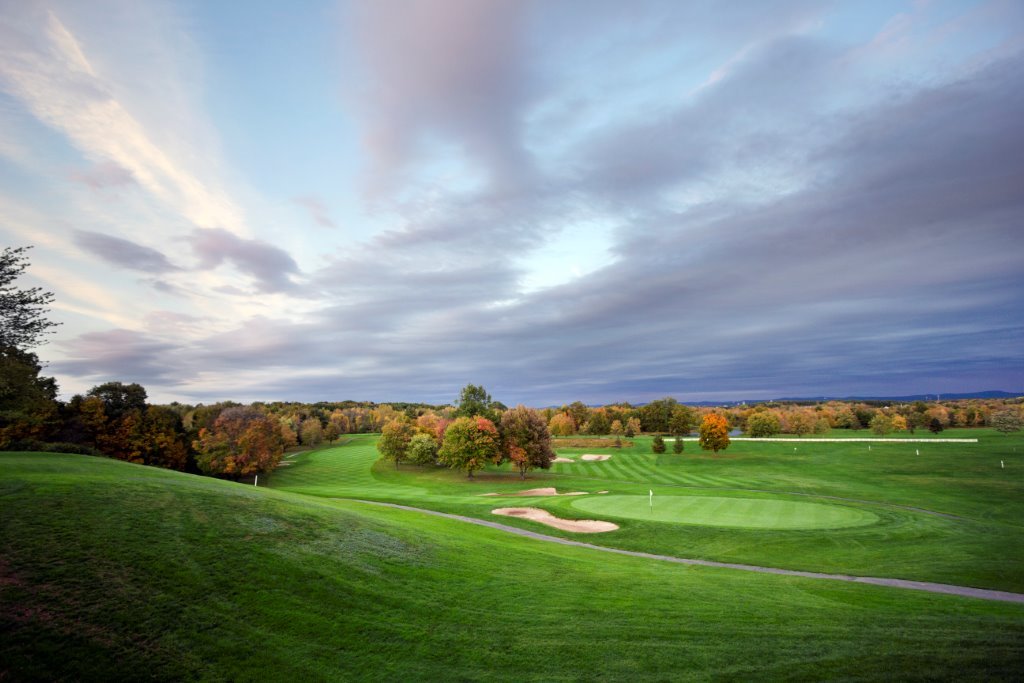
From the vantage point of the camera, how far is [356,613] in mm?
9953

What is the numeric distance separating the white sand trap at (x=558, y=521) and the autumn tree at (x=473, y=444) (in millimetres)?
20790

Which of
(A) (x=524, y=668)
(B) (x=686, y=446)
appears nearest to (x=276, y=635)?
(A) (x=524, y=668)

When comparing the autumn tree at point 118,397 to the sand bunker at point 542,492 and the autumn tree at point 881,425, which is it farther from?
the autumn tree at point 881,425

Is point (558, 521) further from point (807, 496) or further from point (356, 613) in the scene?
point (807, 496)

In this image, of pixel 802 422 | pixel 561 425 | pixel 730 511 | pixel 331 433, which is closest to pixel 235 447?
pixel 331 433

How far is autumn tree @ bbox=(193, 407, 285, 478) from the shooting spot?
181ft

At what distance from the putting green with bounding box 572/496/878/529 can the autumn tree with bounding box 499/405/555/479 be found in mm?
17434

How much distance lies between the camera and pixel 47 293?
90.5 ft

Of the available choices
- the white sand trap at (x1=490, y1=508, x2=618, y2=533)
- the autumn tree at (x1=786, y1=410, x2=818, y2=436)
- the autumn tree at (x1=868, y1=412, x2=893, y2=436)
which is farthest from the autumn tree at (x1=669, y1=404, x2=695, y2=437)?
the white sand trap at (x1=490, y1=508, x2=618, y2=533)

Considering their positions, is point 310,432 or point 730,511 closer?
point 730,511

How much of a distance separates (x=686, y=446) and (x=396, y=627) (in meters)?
85.2

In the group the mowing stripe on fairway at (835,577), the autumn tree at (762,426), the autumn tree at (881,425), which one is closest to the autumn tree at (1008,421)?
the autumn tree at (881,425)

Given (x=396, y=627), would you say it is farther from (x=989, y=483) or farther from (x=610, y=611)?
(x=989, y=483)

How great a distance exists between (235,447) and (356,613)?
57282mm
